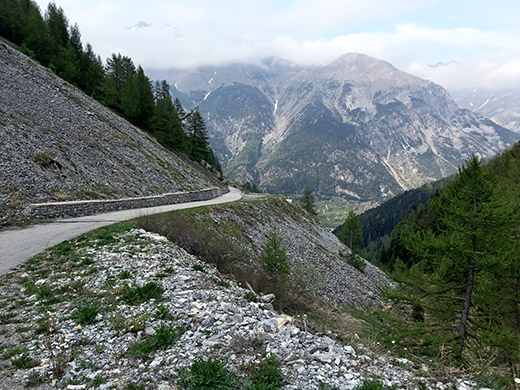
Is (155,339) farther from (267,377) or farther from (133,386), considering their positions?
(267,377)

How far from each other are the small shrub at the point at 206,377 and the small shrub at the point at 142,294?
3.78 meters

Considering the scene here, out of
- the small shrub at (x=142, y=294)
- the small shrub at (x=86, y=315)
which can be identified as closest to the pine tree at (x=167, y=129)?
the small shrub at (x=142, y=294)

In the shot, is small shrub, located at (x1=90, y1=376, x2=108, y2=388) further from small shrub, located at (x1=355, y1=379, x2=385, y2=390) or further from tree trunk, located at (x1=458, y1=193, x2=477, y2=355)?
tree trunk, located at (x1=458, y1=193, x2=477, y2=355)

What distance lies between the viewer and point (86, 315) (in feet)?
26.1

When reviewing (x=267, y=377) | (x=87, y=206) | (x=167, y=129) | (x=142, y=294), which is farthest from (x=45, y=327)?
(x=167, y=129)

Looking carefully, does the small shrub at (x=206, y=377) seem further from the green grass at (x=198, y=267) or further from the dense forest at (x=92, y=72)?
the dense forest at (x=92, y=72)

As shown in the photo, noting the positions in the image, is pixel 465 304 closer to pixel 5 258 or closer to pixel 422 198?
pixel 5 258

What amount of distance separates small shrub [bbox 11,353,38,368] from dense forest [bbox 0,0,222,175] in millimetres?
64324

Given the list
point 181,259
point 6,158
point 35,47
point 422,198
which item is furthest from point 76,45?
point 422,198

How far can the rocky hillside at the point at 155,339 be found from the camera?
5.82m

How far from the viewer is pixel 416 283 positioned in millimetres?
14312

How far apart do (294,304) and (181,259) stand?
749 centimetres

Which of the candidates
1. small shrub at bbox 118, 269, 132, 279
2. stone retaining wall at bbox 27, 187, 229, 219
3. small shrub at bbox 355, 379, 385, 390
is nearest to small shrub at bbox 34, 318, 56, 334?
small shrub at bbox 118, 269, 132, 279

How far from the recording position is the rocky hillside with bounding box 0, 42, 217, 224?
22.5 meters
